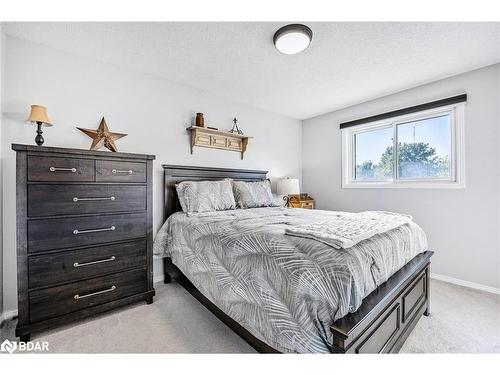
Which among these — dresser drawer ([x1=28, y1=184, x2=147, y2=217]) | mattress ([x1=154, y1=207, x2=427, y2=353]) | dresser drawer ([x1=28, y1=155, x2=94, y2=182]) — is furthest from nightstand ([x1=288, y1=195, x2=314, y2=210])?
dresser drawer ([x1=28, y1=155, x2=94, y2=182])

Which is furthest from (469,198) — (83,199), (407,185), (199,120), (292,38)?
(83,199)

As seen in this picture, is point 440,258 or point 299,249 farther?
point 440,258

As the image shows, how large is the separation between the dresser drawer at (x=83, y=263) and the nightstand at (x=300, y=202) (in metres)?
2.40

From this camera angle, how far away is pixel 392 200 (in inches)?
122

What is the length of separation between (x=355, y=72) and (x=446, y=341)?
2.55m

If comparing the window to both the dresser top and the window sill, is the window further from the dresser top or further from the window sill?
the dresser top

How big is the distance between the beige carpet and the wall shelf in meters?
1.90

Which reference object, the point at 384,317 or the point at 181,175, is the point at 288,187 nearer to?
the point at 181,175

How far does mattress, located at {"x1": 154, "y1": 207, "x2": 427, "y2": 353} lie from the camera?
1.00 metres

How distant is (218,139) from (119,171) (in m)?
1.50

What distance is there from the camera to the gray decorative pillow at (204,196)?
7.86 feet
